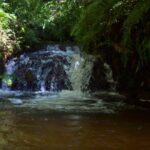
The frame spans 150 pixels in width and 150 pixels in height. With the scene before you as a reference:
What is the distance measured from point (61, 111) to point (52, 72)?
365 cm

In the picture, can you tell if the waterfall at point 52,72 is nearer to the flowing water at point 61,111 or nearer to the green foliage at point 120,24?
the flowing water at point 61,111

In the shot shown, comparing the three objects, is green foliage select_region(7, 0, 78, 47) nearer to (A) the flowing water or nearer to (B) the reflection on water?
(A) the flowing water

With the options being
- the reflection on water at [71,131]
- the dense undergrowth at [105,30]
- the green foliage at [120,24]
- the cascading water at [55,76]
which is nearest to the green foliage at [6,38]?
the dense undergrowth at [105,30]

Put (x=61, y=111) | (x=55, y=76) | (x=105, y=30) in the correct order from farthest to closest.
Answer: (x=55, y=76) → (x=105, y=30) → (x=61, y=111)

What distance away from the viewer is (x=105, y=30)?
820cm

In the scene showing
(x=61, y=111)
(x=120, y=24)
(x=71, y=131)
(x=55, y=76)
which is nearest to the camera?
(x=71, y=131)

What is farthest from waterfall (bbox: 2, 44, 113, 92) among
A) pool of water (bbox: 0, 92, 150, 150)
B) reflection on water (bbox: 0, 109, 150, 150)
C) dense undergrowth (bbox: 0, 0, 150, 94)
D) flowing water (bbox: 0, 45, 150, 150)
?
reflection on water (bbox: 0, 109, 150, 150)

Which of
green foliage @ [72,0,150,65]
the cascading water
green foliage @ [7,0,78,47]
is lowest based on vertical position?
the cascading water

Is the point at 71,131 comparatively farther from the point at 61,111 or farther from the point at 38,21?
the point at 38,21

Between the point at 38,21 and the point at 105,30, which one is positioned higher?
the point at 38,21

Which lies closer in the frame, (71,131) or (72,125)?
(71,131)

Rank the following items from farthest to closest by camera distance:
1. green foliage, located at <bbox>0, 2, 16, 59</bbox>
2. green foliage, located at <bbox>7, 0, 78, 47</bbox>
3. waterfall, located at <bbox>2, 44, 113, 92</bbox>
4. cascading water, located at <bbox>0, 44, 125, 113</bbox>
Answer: green foliage, located at <bbox>0, 2, 16, 59</bbox> → green foliage, located at <bbox>7, 0, 78, 47</bbox> → waterfall, located at <bbox>2, 44, 113, 92</bbox> → cascading water, located at <bbox>0, 44, 125, 113</bbox>

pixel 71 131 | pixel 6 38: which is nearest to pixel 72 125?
pixel 71 131

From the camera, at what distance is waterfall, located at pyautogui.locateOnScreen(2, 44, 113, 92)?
1113cm
